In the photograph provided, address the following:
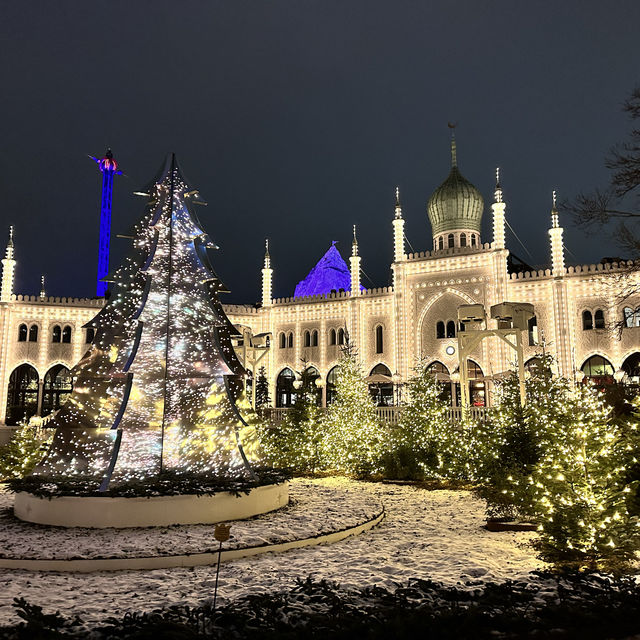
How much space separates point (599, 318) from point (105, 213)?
43304 millimetres

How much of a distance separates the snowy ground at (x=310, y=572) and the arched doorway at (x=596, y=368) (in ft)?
76.2

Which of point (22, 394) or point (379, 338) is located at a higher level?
point (379, 338)

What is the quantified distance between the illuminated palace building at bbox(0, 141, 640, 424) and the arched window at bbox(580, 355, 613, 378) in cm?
5

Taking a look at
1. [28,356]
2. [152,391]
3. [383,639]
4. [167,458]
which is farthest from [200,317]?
[28,356]

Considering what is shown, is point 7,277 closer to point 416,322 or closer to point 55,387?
point 55,387

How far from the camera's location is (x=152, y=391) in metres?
10.2

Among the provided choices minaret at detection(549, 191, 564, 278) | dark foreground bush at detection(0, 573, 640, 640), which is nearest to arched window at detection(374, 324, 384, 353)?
minaret at detection(549, 191, 564, 278)

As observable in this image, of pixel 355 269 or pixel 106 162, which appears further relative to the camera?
pixel 106 162

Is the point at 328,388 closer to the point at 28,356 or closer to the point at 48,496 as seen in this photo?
the point at 28,356

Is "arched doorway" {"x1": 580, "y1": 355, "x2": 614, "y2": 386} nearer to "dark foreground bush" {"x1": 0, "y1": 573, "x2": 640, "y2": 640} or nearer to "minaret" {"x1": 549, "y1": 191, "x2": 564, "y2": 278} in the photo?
"minaret" {"x1": 549, "y1": 191, "x2": 564, "y2": 278}

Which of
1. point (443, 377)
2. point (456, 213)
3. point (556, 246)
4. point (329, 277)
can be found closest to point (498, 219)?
point (556, 246)

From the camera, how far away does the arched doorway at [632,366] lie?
94.6ft

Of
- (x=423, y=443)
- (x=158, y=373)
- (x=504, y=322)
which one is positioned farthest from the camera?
(x=504, y=322)

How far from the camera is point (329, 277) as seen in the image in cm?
5356
